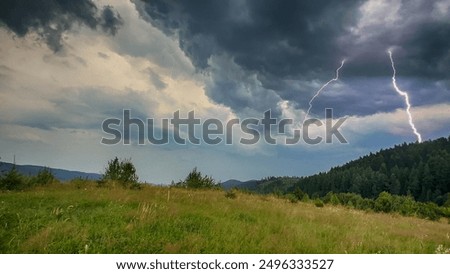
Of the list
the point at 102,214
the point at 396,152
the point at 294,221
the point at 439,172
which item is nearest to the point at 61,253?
the point at 102,214

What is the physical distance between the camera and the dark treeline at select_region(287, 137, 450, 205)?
112250 millimetres

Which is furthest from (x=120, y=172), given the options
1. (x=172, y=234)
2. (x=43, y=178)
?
(x=172, y=234)

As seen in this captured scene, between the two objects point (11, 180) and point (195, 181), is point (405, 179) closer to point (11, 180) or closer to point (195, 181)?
point (195, 181)

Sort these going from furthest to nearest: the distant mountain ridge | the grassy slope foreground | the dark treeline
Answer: the dark treeline, the distant mountain ridge, the grassy slope foreground

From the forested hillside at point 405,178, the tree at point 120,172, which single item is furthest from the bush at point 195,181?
the forested hillside at point 405,178

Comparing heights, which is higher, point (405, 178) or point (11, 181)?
point (405, 178)

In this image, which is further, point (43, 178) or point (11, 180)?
point (43, 178)

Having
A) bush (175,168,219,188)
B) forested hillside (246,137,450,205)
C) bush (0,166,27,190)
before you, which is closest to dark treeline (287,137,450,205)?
forested hillside (246,137,450,205)

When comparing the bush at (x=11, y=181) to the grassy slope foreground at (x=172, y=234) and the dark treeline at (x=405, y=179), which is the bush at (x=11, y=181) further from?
the dark treeline at (x=405, y=179)

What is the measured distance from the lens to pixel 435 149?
6491 inches

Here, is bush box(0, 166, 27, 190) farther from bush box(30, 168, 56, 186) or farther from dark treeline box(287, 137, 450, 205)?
dark treeline box(287, 137, 450, 205)

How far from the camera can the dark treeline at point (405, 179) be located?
112 meters

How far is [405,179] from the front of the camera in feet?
426

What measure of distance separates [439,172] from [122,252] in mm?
131549
